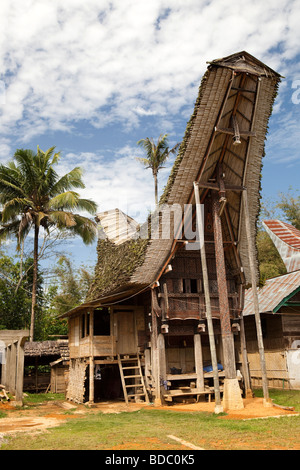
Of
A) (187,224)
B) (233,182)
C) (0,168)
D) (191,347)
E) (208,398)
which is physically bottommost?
(208,398)

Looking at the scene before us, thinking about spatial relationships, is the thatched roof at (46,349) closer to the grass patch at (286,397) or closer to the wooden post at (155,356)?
the wooden post at (155,356)

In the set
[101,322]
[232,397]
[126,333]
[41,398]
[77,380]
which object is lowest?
[41,398]

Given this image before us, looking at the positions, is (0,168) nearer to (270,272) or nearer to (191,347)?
(191,347)

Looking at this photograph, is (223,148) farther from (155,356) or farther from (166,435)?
(166,435)

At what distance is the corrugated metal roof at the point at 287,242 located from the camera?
87.5 ft

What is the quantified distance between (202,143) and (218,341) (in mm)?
8894

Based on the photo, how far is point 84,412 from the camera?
15312 millimetres

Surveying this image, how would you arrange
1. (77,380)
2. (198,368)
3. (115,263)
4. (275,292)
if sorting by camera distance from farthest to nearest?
(115,263) < (275,292) < (77,380) < (198,368)

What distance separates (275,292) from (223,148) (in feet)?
27.2

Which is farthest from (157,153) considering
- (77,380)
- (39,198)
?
(77,380)

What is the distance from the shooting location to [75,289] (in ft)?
127

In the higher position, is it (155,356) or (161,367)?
(155,356)

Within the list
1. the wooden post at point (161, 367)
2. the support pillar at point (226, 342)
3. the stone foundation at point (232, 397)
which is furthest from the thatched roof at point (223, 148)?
the stone foundation at point (232, 397)
